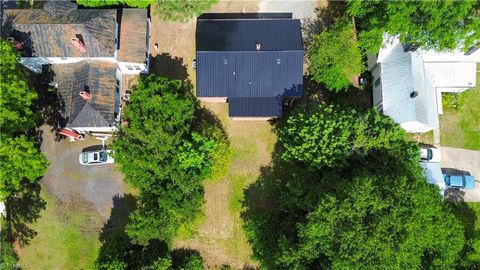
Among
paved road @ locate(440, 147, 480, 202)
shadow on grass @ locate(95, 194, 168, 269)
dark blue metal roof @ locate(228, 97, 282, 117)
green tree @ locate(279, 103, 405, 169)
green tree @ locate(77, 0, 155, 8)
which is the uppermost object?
green tree @ locate(77, 0, 155, 8)

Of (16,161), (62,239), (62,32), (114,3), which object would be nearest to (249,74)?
(114,3)

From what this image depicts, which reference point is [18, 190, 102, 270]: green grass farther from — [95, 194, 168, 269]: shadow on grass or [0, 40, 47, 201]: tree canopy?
[0, 40, 47, 201]: tree canopy

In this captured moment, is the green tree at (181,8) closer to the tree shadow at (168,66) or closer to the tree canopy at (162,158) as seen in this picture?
the tree shadow at (168,66)

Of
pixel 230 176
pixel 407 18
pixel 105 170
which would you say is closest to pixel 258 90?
pixel 230 176

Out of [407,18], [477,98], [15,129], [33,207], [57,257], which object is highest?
[407,18]

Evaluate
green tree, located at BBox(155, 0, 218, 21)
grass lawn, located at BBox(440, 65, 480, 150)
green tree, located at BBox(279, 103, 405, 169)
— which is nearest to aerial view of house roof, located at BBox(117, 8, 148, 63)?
green tree, located at BBox(155, 0, 218, 21)

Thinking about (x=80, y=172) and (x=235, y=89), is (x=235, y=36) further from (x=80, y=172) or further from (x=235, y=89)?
(x=80, y=172)

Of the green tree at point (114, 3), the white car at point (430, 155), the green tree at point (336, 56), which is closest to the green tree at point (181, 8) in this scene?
the green tree at point (114, 3)

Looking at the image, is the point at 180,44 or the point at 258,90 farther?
the point at 180,44
